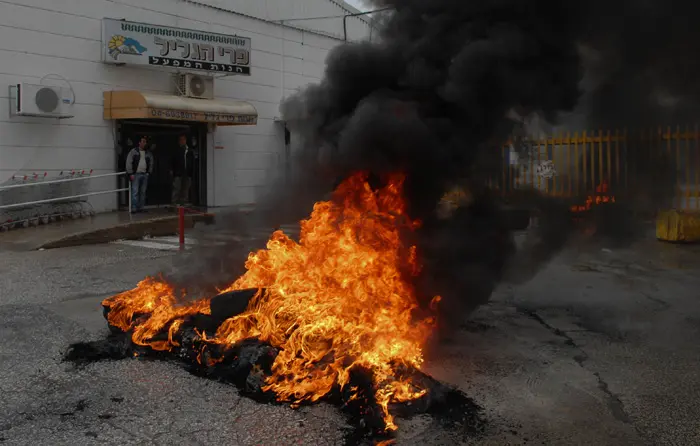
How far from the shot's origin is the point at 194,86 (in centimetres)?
1639

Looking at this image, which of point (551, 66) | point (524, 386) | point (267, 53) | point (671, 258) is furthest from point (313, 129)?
point (267, 53)

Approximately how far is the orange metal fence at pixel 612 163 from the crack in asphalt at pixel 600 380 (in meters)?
1.29

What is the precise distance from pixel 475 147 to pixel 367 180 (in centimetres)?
92

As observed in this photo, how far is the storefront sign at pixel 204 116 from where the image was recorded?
579 inches

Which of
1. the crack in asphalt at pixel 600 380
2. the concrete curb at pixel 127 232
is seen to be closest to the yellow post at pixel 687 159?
the crack in asphalt at pixel 600 380

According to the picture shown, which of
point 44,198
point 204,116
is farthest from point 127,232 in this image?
A: point 204,116

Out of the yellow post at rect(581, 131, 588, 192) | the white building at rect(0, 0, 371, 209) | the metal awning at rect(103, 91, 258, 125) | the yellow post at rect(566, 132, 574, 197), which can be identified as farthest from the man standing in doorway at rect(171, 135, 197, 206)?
the yellow post at rect(581, 131, 588, 192)

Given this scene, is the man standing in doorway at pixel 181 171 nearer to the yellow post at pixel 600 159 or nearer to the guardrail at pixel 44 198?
the guardrail at pixel 44 198

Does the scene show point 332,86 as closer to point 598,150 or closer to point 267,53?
point 598,150

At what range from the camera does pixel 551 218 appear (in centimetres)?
632

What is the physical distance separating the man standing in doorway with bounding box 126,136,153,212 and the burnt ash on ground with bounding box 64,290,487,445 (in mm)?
9571

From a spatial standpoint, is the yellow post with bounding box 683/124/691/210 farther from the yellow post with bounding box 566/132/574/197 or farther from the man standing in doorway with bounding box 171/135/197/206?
the man standing in doorway with bounding box 171/135/197/206

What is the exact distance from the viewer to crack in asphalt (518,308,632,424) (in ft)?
12.8

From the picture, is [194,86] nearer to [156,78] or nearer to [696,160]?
[156,78]
